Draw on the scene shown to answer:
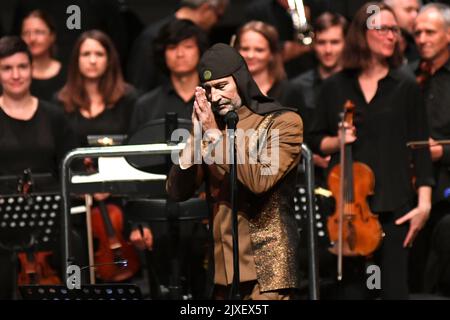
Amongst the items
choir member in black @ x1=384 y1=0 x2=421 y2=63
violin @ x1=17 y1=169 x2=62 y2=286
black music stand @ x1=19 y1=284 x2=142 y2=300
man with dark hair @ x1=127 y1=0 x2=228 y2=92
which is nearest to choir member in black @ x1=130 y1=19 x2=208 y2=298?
man with dark hair @ x1=127 y1=0 x2=228 y2=92

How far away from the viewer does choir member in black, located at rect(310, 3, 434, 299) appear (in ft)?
22.3

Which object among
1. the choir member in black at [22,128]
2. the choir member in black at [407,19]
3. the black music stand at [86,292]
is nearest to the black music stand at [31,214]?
the choir member in black at [22,128]

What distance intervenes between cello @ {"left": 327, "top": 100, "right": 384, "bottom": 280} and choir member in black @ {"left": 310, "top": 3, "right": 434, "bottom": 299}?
0.10 meters

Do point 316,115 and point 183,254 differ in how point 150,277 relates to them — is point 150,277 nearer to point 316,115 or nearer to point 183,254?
point 183,254

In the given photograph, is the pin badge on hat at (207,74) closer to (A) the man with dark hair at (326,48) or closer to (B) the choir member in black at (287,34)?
(A) the man with dark hair at (326,48)

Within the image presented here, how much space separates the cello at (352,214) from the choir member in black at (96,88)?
1.46 m

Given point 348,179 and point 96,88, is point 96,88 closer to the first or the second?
point 96,88

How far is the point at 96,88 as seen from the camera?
Result: 7.50 meters

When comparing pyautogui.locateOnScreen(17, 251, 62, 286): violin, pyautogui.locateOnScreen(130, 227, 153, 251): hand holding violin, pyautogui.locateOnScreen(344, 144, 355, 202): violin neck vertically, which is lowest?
pyautogui.locateOnScreen(17, 251, 62, 286): violin

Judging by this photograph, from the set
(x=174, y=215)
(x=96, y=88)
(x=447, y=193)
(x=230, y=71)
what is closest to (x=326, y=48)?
(x=447, y=193)

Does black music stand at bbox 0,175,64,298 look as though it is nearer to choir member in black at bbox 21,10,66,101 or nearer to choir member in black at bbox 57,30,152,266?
choir member in black at bbox 57,30,152,266

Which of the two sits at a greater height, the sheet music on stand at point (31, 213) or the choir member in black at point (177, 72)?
the choir member in black at point (177, 72)

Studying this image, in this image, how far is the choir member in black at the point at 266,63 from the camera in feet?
23.8
